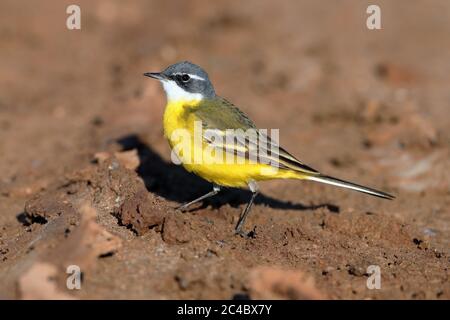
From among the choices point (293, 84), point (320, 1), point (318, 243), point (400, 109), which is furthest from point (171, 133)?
point (320, 1)

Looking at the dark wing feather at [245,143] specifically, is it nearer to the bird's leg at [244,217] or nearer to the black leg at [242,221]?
the bird's leg at [244,217]

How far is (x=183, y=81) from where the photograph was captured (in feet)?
31.5

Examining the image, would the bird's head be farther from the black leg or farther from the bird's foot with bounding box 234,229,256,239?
the bird's foot with bounding box 234,229,256,239

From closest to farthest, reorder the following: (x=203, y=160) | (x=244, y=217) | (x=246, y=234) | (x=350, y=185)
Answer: (x=246, y=234) < (x=203, y=160) < (x=244, y=217) < (x=350, y=185)

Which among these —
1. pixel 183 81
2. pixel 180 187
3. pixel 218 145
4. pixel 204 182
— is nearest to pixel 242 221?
pixel 218 145

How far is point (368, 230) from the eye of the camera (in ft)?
29.8

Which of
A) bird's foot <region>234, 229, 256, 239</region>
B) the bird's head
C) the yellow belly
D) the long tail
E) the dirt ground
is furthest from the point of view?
the bird's head

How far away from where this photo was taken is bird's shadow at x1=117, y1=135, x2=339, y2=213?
33.3ft

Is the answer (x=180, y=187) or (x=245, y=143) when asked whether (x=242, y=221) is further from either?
(x=180, y=187)

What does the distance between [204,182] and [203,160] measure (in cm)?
242

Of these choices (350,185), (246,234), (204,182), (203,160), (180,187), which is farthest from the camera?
(204,182)

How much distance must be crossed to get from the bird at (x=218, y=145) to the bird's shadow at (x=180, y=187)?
67cm

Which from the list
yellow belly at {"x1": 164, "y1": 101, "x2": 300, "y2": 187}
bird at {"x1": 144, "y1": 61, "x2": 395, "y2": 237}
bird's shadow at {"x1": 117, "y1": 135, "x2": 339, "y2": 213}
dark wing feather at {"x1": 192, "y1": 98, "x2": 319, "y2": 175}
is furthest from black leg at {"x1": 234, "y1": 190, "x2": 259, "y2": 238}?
bird's shadow at {"x1": 117, "y1": 135, "x2": 339, "y2": 213}

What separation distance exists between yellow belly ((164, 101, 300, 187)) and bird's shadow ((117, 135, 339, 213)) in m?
0.96
